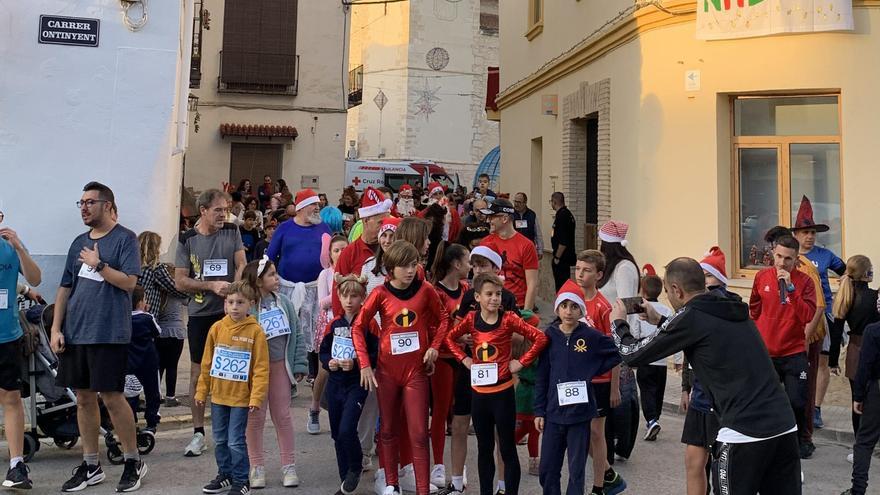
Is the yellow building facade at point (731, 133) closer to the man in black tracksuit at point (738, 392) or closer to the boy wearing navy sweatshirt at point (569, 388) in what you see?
the boy wearing navy sweatshirt at point (569, 388)

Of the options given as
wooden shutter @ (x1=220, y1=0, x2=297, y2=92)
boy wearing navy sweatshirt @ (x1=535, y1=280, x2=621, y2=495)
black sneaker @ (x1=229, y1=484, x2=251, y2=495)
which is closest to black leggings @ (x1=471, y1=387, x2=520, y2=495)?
boy wearing navy sweatshirt @ (x1=535, y1=280, x2=621, y2=495)

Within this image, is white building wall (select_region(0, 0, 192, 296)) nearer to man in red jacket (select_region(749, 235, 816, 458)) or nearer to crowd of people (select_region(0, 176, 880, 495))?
crowd of people (select_region(0, 176, 880, 495))

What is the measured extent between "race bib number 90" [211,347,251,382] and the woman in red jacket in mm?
749

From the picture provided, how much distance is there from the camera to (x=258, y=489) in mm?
5555

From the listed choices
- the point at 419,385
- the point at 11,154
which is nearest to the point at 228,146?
the point at 11,154

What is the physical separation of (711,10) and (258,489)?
758 centimetres

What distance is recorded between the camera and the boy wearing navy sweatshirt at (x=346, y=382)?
5.38m

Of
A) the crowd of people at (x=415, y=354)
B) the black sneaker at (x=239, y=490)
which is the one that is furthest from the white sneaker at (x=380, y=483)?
the black sneaker at (x=239, y=490)

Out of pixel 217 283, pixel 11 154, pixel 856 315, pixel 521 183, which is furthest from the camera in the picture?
pixel 521 183

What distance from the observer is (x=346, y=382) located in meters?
5.48

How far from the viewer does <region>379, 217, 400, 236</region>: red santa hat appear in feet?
20.4

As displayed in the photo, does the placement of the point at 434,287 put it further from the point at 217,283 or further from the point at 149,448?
the point at 149,448

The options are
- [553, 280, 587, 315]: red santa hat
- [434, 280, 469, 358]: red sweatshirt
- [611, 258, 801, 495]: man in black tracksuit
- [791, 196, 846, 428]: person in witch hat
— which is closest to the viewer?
[611, 258, 801, 495]: man in black tracksuit

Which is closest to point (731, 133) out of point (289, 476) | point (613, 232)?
point (613, 232)
